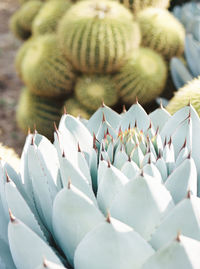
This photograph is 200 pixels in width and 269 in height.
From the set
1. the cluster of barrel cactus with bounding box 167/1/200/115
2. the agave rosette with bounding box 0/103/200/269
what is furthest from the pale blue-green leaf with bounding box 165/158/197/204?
the cluster of barrel cactus with bounding box 167/1/200/115

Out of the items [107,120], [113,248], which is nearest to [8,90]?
[107,120]

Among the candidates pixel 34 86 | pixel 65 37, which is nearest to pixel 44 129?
pixel 34 86

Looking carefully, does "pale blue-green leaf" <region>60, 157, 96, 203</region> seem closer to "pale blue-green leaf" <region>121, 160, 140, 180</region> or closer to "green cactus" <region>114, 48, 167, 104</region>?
"pale blue-green leaf" <region>121, 160, 140, 180</region>

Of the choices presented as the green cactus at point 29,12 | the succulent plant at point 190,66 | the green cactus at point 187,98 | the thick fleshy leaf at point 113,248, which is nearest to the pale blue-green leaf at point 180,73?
the succulent plant at point 190,66

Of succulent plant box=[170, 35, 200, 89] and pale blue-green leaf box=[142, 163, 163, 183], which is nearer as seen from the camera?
pale blue-green leaf box=[142, 163, 163, 183]

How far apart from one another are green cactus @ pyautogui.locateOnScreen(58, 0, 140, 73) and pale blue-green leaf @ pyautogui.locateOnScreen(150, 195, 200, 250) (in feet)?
4.90

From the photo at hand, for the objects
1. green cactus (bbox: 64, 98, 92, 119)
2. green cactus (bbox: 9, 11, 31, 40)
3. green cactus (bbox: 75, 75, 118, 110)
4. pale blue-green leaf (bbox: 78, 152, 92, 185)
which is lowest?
green cactus (bbox: 64, 98, 92, 119)

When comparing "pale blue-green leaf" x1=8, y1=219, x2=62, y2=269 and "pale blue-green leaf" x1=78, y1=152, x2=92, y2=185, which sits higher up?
"pale blue-green leaf" x1=78, y1=152, x2=92, y2=185

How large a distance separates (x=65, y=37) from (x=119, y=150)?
4.79 feet

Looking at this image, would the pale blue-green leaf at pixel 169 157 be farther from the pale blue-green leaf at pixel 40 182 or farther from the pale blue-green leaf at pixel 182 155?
the pale blue-green leaf at pixel 40 182

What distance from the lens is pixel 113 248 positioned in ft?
1.81

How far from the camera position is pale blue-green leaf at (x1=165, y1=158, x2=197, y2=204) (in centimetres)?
65

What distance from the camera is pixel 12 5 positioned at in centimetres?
526

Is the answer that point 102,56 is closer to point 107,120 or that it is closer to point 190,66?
point 190,66
